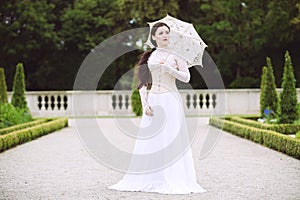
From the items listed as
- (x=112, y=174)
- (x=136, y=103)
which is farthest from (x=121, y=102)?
(x=112, y=174)

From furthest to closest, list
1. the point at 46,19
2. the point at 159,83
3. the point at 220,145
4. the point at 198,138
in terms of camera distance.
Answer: the point at 46,19 → the point at 198,138 → the point at 220,145 → the point at 159,83

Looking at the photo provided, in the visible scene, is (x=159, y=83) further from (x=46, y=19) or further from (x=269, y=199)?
(x=46, y=19)

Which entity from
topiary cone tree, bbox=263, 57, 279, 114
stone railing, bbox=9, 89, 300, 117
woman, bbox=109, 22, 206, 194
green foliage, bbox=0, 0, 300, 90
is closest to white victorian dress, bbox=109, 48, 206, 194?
woman, bbox=109, 22, 206, 194

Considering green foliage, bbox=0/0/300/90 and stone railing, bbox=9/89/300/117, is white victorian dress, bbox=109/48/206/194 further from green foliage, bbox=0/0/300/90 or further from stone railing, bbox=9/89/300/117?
green foliage, bbox=0/0/300/90

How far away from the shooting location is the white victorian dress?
19.7 ft

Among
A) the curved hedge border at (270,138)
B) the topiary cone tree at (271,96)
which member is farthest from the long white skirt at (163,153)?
the topiary cone tree at (271,96)

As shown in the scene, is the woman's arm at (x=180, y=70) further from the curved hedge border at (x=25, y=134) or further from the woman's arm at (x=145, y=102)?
the curved hedge border at (x=25, y=134)

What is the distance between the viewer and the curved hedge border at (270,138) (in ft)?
29.8

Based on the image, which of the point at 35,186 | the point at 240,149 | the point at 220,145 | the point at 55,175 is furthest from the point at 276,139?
the point at 35,186

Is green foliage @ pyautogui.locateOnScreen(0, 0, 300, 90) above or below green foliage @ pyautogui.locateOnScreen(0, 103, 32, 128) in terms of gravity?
above

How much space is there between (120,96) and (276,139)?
42.4 feet

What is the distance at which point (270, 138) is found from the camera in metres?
10.5

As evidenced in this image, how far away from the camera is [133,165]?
6188 millimetres

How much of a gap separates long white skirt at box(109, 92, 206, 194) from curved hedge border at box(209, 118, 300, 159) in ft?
11.1
